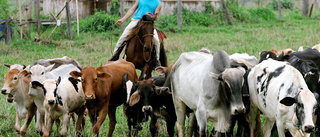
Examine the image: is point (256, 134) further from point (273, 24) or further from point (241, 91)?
point (273, 24)

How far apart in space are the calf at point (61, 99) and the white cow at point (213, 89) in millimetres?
1736

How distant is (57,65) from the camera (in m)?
9.28

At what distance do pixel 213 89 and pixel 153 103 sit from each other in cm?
177

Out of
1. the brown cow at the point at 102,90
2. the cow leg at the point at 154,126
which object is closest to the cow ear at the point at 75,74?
the brown cow at the point at 102,90

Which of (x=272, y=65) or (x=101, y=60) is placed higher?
(x=272, y=65)

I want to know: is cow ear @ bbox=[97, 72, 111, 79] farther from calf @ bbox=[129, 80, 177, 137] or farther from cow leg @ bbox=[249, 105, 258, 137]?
cow leg @ bbox=[249, 105, 258, 137]

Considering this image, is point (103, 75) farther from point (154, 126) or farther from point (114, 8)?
point (114, 8)

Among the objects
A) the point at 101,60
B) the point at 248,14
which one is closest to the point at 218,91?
the point at 101,60

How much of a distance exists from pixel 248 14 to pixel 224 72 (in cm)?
1949

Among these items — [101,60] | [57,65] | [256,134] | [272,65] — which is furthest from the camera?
[101,60]

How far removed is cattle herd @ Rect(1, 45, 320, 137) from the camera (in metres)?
5.70

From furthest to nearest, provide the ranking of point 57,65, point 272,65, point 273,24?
point 273,24
point 57,65
point 272,65

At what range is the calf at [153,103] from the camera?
728 centimetres

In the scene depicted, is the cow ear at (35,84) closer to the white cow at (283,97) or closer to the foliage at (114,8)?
the white cow at (283,97)
